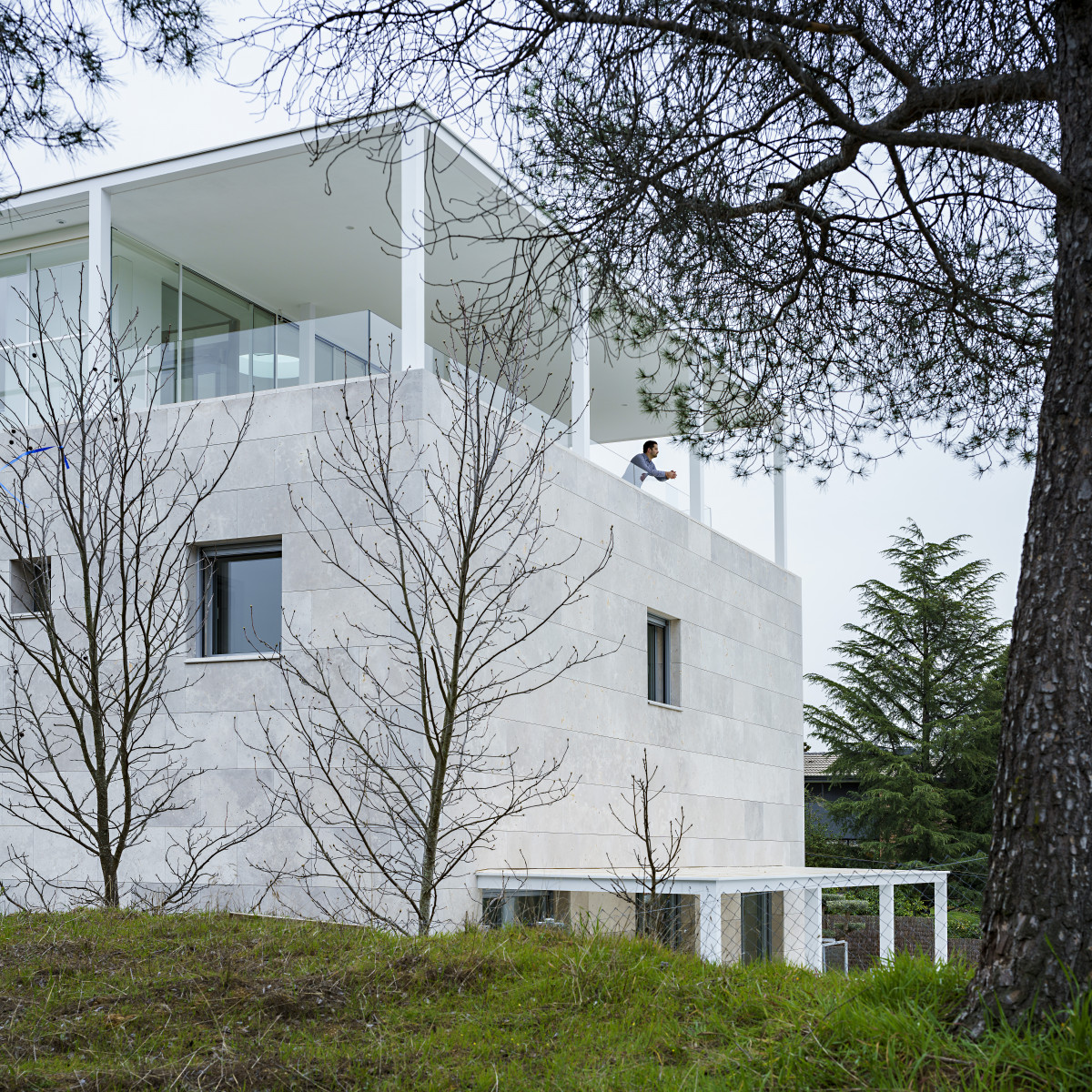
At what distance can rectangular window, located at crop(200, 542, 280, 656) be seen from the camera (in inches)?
408

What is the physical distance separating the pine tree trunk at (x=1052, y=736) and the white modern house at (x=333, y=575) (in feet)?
13.1

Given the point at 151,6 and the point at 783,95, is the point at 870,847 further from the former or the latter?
the point at 151,6

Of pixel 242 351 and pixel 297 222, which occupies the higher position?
pixel 297 222

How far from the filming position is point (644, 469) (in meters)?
13.4

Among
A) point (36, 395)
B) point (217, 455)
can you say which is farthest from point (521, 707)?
point (36, 395)

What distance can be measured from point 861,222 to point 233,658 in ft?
20.9

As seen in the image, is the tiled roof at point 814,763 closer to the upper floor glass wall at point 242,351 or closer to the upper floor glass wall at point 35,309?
the upper floor glass wall at point 242,351

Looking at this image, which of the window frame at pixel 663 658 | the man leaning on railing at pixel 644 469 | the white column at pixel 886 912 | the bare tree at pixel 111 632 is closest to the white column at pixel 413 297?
the bare tree at pixel 111 632

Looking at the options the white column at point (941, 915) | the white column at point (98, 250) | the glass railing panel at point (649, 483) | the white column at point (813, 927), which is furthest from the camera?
the white column at point (941, 915)

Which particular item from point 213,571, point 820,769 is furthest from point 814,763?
point 213,571

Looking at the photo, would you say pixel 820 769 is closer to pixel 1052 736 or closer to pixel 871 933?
pixel 871 933

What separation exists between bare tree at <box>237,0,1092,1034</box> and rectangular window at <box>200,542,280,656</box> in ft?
15.4

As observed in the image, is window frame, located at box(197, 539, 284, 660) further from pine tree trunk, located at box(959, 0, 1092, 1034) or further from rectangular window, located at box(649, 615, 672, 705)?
pine tree trunk, located at box(959, 0, 1092, 1034)

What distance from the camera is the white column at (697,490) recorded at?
585 inches
